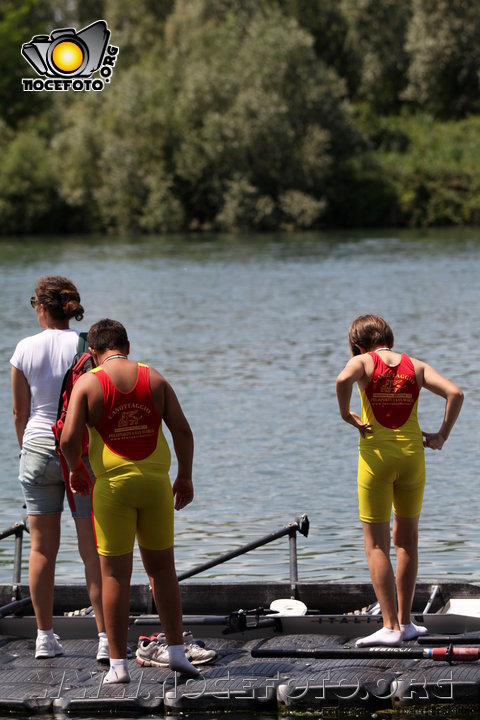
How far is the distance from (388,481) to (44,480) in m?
1.96

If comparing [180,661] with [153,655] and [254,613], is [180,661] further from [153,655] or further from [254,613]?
[254,613]

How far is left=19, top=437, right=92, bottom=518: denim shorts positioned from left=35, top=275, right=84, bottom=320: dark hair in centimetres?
73

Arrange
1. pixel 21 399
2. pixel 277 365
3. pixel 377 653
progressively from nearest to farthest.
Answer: pixel 377 653
pixel 21 399
pixel 277 365

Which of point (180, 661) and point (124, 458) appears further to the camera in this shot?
point (180, 661)

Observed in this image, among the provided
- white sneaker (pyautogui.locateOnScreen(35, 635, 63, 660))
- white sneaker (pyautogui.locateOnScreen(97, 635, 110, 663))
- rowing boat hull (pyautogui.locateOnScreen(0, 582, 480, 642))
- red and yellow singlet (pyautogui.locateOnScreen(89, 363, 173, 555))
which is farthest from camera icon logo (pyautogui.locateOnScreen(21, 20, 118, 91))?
red and yellow singlet (pyautogui.locateOnScreen(89, 363, 173, 555))

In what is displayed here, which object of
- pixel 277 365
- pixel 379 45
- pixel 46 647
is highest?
pixel 379 45

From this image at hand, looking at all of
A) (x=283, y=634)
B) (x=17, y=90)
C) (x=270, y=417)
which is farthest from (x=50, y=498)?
(x=17, y=90)

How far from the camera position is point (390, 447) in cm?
726

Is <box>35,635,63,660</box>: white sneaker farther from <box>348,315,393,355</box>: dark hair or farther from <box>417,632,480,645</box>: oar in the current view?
<box>348,315,393,355</box>: dark hair

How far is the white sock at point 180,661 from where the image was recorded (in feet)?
22.6

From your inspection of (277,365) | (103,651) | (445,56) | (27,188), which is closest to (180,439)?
(103,651)

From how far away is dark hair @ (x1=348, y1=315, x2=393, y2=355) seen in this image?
24.2 feet

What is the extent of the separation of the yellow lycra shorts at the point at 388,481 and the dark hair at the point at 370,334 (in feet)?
2.00

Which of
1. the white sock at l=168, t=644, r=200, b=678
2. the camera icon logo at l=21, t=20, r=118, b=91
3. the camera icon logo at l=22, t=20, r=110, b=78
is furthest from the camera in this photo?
the camera icon logo at l=21, t=20, r=118, b=91
